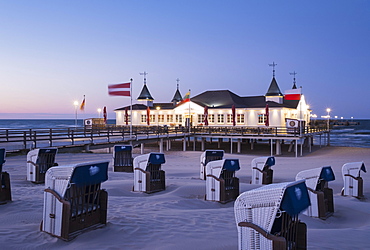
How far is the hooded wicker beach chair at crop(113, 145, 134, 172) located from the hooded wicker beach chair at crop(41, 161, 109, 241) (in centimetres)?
1053

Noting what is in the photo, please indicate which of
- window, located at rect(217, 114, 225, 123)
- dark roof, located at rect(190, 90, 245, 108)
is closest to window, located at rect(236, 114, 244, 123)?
dark roof, located at rect(190, 90, 245, 108)

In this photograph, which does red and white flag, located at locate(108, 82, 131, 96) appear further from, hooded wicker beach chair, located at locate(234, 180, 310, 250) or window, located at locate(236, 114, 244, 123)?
hooded wicker beach chair, located at locate(234, 180, 310, 250)

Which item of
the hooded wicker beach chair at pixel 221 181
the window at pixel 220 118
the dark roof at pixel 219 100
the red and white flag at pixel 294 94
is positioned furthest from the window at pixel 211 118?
the hooded wicker beach chair at pixel 221 181

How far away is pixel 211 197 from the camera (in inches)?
424

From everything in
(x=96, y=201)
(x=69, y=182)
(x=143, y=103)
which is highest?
(x=143, y=103)

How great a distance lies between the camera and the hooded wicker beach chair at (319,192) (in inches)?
365

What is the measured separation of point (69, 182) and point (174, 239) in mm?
2166

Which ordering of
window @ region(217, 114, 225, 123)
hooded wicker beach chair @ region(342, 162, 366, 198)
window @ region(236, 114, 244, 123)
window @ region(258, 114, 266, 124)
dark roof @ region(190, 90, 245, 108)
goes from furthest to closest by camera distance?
1. dark roof @ region(190, 90, 245, 108)
2. window @ region(217, 114, 225, 123)
3. window @ region(236, 114, 244, 123)
4. window @ region(258, 114, 266, 124)
5. hooded wicker beach chair @ region(342, 162, 366, 198)

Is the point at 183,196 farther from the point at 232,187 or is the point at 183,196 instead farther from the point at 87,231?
the point at 87,231

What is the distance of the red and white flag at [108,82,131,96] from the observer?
89.2ft

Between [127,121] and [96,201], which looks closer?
[96,201]

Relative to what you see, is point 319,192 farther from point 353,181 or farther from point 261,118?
point 261,118

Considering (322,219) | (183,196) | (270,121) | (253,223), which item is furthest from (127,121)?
(253,223)

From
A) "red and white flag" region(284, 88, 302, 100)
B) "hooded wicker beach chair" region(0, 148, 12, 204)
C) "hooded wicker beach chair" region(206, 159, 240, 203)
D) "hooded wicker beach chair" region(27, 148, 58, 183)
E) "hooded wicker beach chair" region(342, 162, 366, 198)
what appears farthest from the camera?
"red and white flag" region(284, 88, 302, 100)
